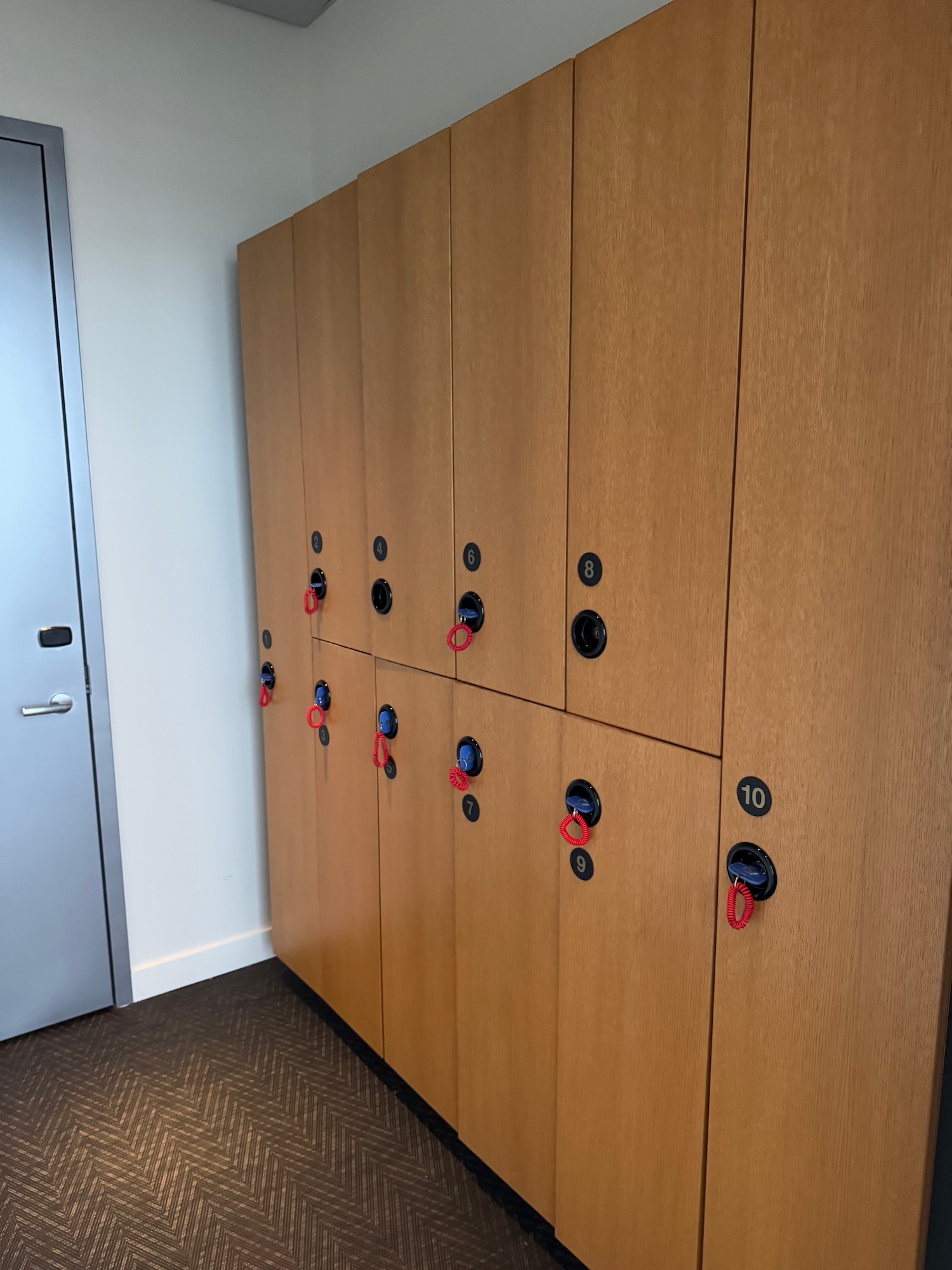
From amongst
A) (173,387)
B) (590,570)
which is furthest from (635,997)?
(173,387)

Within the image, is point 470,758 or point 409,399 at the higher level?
point 409,399

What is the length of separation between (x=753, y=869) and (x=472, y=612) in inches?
27.3

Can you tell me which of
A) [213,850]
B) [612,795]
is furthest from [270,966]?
[612,795]

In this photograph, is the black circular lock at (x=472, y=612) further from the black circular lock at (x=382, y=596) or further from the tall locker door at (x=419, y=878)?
the black circular lock at (x=382, y=596)

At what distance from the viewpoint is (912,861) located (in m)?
0.98

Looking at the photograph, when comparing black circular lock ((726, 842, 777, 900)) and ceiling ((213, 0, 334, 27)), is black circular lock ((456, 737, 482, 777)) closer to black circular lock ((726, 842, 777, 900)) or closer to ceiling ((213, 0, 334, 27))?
black circular lock ((726, 842, 777, 900))

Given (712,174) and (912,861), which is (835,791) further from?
(712,174)

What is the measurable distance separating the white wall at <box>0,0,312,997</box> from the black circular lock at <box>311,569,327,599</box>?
0.55 metres

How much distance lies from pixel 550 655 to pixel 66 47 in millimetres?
2051

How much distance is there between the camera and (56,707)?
2.36 meters

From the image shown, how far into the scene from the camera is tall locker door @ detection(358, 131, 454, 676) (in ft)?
5.30

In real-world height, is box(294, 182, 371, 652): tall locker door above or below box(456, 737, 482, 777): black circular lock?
above

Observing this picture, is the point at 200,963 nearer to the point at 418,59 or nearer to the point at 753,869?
the point at 753,869

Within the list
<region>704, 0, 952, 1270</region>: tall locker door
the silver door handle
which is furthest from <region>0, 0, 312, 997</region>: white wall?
<region>704, 0, 952, 1270</region>: tall locker door
